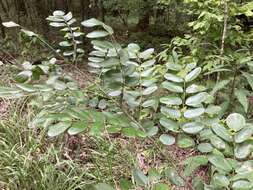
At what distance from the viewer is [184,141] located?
0.97m

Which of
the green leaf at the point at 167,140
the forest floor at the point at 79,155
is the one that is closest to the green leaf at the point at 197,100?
the green leaf at the point at 167,140

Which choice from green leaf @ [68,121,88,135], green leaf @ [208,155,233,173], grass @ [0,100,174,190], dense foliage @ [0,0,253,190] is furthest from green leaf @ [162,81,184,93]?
grass @ [0,100,174,190]

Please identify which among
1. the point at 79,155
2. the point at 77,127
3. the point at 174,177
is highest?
the point at 77,127

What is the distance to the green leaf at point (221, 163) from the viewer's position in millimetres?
884

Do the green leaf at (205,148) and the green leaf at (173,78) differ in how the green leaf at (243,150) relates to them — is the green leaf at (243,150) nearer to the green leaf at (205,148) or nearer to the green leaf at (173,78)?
the green leaf at (205,148)

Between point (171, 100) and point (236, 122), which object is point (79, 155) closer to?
point (171, 100)

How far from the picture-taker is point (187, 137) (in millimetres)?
992

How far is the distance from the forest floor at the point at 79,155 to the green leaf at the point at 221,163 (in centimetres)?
153

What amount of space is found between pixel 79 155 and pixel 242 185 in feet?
7.09

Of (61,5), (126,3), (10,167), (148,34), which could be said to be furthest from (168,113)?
(61,5)

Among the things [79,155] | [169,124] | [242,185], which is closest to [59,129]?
[169,124]

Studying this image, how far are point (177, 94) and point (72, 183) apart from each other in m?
1.61

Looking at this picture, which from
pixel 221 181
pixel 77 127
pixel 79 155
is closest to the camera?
pixel 77 127

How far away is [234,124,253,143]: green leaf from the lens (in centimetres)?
91
